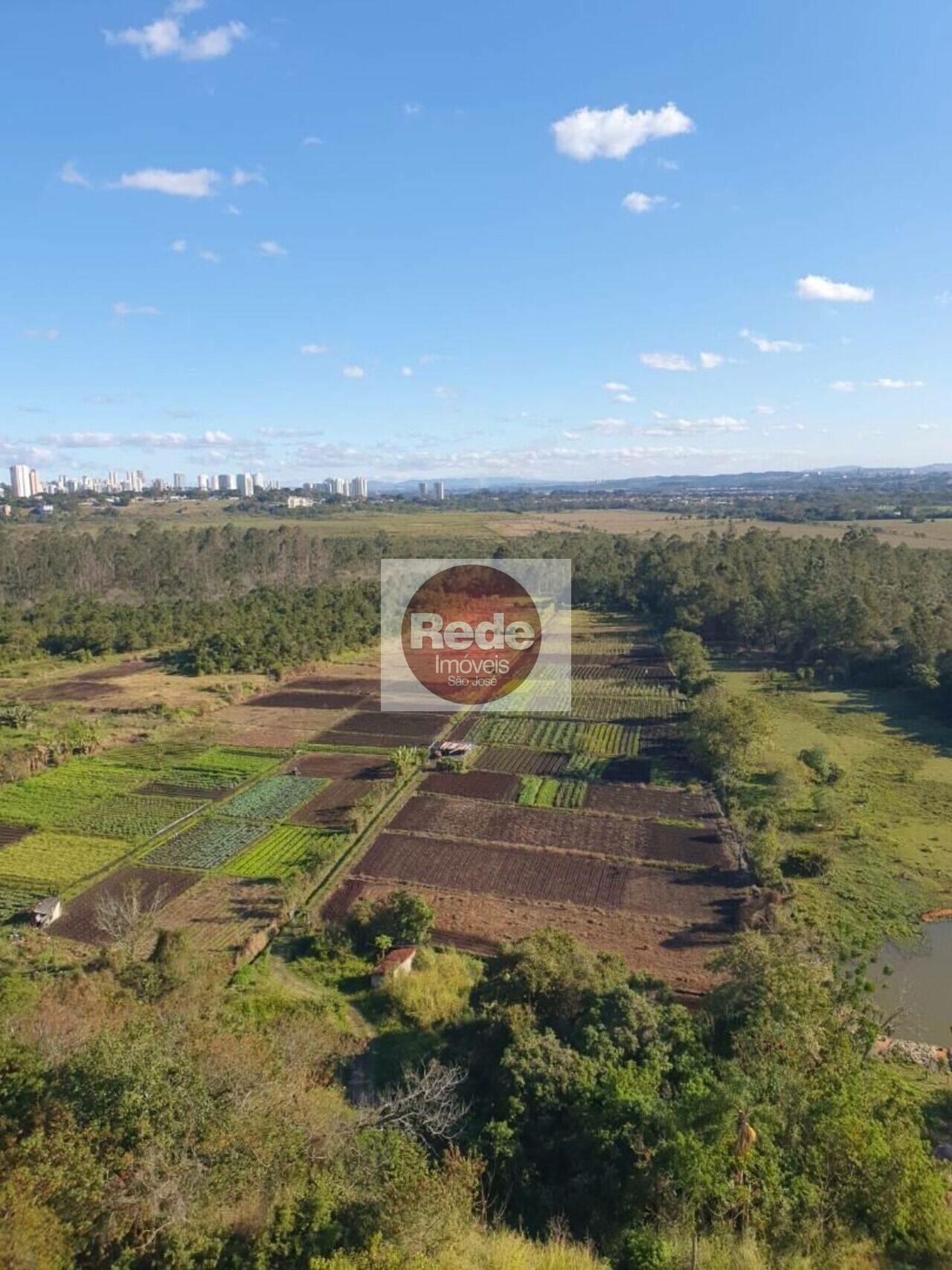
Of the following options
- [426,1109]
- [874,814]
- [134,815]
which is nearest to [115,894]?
[134,815]

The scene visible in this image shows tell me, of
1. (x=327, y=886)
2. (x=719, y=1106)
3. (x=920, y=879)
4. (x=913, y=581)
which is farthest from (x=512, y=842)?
(x=913, y=581)

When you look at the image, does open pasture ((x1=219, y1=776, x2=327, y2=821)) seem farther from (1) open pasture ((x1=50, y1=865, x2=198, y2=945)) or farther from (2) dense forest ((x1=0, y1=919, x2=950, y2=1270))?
(2) dense forest ((x1=0, y1=919, x2=950, y2=1270))

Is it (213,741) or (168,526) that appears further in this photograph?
(168,526)

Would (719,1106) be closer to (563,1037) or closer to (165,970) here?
(563,1037)

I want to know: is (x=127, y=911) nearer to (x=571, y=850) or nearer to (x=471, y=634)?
(x=571, y=850)

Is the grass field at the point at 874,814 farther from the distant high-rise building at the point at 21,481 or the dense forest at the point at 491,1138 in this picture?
the distant high-rise building at the point at 21,481
